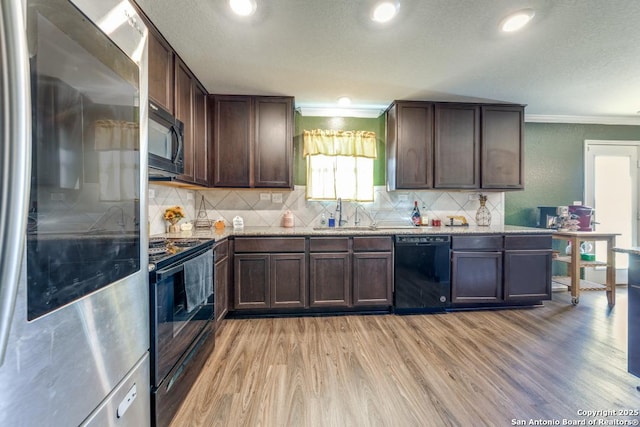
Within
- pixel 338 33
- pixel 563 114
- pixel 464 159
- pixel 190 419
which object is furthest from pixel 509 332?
pixel 563 114

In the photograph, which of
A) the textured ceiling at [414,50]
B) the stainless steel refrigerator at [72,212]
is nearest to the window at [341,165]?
the textured ceiling at [414,50]

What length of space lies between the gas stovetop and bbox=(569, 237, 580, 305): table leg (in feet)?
12.6

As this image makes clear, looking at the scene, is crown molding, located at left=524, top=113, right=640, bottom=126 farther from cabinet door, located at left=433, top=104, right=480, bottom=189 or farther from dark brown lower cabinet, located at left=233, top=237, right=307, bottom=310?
dark brown lower cabinet, located at left=233, top=237, right=307, bottom=310

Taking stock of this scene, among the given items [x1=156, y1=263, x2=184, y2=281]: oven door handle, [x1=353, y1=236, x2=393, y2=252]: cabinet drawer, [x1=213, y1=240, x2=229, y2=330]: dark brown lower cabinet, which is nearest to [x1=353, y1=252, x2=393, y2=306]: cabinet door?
[x1=353, y1=236, x2=393, y2=252]: cabinet drawer

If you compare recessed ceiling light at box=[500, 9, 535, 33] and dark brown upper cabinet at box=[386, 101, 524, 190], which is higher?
recessed ceiling light at box=[500, 9, 535, 33]

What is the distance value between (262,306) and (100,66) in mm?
2289

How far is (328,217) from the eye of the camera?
340 centimetres

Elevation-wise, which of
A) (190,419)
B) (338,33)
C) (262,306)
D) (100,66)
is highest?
(338,33)

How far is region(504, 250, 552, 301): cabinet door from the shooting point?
9.48ft

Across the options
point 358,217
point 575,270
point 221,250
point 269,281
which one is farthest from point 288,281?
point 575,270

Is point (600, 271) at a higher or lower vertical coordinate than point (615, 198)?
lower

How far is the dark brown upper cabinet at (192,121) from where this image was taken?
7.30 ft

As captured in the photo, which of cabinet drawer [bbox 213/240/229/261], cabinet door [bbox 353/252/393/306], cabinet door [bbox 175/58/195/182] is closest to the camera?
cabinet door [bbox 175/58/195/182]

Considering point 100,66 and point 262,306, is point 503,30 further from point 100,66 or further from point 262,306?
point 262,306
